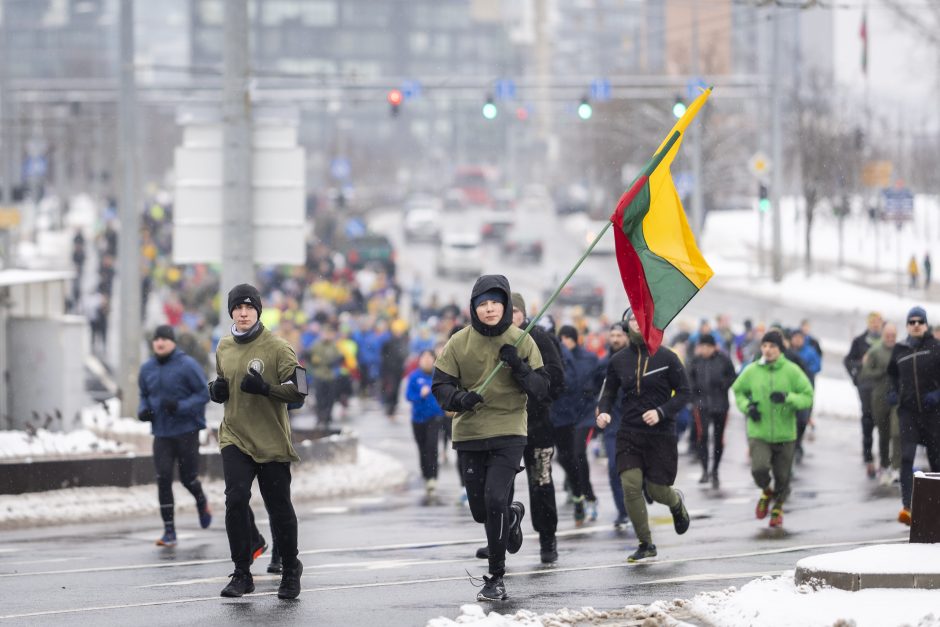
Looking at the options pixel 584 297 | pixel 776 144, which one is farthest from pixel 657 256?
pixel 584 297

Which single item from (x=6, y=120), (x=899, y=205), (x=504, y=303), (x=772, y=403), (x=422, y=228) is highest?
A: (x=6, y=120)

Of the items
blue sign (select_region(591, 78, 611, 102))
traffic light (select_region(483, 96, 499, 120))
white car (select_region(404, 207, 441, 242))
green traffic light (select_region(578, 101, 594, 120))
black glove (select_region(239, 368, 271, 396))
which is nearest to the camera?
black glove (select_region(239, 368, 271, 396))

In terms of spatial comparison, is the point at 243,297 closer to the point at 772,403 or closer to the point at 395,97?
the point at 772,403

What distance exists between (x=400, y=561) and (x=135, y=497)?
5.28m

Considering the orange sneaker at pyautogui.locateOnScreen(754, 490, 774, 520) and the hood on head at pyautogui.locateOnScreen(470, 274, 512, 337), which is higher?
the hood on head at pyautogui.locateOnScreen(470, 274, 512, 337)

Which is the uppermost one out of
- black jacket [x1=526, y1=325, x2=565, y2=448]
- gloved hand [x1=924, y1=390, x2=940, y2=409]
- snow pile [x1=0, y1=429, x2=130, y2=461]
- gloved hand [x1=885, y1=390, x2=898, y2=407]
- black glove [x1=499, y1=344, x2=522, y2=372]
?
black glove [x1=499, y1=344, x2=522, y2=372]

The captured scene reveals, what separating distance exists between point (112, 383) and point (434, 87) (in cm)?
810

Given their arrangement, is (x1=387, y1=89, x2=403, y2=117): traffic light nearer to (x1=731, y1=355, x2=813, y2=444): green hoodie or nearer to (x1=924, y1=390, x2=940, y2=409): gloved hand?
(x1=731, y1=355, x2=813, y2=444): green hoodie

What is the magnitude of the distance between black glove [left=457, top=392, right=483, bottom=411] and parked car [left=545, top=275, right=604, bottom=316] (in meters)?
39.4

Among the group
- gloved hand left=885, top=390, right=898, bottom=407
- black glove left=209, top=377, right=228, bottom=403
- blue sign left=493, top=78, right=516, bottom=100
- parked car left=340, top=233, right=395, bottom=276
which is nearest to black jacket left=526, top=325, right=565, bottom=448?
black glove left=209, top=377, right=228, bottom=403

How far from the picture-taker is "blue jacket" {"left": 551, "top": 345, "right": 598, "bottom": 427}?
14688 mm

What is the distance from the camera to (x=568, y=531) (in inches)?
559

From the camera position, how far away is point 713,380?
1952 cm

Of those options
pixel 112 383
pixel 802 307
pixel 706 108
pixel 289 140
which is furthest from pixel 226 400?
pixel 706 108
